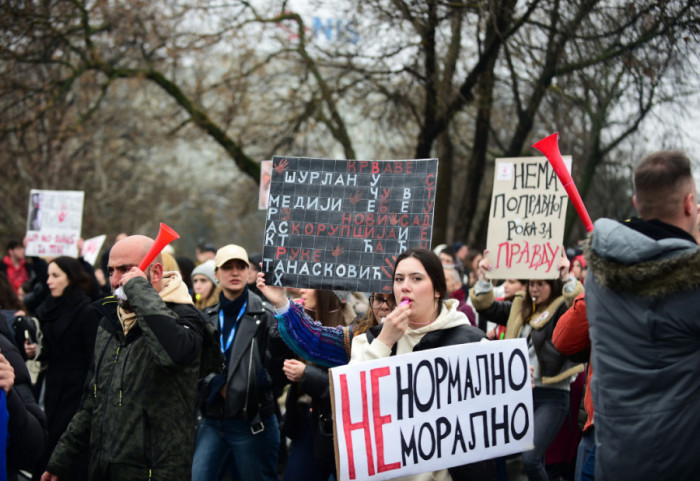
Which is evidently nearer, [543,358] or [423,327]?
[423,327]

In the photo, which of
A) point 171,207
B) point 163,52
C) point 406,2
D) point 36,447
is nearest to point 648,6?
point 406,2

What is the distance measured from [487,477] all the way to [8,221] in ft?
75.9

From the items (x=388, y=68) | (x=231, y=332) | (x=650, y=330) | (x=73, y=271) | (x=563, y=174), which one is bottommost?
(x=231, y=332)

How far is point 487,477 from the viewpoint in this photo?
11.5ft

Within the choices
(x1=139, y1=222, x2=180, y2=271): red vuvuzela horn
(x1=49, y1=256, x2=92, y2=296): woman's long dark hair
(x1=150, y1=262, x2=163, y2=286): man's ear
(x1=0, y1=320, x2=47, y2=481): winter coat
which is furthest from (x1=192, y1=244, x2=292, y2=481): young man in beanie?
(x1=0, y1=320, x2=47, y2=481): winter coat

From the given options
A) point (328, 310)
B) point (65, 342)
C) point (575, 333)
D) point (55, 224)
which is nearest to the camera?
point (575, 333)

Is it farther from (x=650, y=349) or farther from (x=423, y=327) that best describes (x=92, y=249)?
(x=650, y=349)

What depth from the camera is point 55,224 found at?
10.0m

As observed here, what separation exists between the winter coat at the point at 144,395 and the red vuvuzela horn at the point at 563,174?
1.89 metres

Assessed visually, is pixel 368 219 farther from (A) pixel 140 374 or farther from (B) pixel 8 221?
(B) pixel 8 221

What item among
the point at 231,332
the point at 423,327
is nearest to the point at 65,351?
the point at 231,332

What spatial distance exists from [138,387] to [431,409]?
4.44 feet

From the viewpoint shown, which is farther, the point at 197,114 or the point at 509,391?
the point at 197,114

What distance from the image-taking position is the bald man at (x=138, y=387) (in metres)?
3.65
